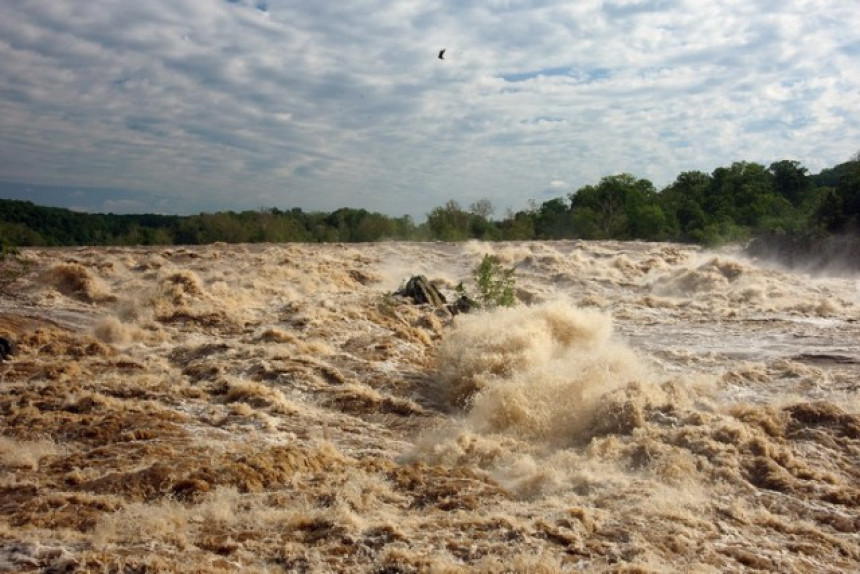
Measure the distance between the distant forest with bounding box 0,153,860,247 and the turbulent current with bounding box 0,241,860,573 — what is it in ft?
77.6

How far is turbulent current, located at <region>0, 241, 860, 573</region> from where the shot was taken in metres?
5.44

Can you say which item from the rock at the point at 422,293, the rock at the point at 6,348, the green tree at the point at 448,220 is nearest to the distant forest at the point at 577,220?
the green tree at the point at 448,220

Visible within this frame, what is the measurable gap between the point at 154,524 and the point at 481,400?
503cm

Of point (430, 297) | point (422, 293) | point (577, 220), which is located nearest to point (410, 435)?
point (430, 297)

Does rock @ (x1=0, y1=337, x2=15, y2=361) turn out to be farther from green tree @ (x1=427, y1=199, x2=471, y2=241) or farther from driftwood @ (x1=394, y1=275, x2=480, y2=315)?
green tree @ (x1=427, y1=199, x2=471, y2=241)

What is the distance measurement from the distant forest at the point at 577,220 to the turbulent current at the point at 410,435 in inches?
932

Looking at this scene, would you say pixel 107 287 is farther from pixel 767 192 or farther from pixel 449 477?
pixel 767 192

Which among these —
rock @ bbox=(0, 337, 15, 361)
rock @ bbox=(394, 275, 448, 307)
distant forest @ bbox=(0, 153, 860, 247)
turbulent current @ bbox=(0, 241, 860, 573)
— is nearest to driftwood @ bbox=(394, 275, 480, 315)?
rock @ bbox=(394, 275, 448, 307)

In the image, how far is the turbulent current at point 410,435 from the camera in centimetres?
544

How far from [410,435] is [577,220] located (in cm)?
4141

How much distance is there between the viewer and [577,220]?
1918 inches

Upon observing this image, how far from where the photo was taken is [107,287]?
Answer: 1634 cm

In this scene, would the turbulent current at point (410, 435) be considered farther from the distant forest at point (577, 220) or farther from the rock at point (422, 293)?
the distant forest at point (577, 220)

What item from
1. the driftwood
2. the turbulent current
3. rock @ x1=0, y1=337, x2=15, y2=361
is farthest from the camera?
the driftwood
